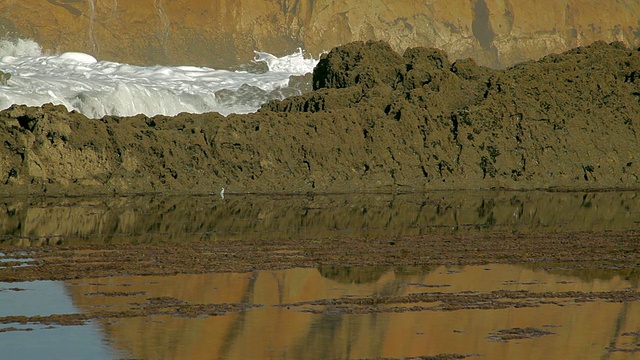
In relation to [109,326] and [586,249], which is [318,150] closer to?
[586,249]

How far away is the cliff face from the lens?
4254 inches

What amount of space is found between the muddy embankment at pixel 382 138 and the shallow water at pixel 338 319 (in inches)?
1280

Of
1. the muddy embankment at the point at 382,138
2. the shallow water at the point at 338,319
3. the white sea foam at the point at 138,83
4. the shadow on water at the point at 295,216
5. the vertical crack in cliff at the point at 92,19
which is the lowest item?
the shallow water at the point at 338,319

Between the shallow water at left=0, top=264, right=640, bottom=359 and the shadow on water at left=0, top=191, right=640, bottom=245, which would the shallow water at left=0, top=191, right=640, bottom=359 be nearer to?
the shallow water at left=0, top=264, right=640, bottom=359

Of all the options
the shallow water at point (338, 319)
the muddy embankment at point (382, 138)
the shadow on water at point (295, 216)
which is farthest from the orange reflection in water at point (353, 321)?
the muddy embankment at point (382, 138)

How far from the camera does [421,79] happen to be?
7081 cm

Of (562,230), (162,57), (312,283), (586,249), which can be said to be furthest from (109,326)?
(162,57)

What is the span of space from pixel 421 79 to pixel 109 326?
53498mm

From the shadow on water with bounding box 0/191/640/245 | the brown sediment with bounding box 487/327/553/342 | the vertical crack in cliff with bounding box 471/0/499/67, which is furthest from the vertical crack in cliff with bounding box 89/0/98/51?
the brown sediment with bounding box 487/327/553/342

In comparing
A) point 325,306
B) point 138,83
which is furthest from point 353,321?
point 138,83

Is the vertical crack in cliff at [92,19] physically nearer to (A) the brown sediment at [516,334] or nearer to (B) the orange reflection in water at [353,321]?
(B) the orange reflection in water at [353,321]

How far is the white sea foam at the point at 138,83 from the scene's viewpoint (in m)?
97.4

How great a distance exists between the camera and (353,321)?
19578mm

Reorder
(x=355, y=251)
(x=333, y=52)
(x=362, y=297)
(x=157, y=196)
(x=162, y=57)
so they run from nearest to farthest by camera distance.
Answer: (x=362, y=297)
(x=355, y=251)
(x=157, y=196)
(x=333, y=52)
(x=162, y=57)
